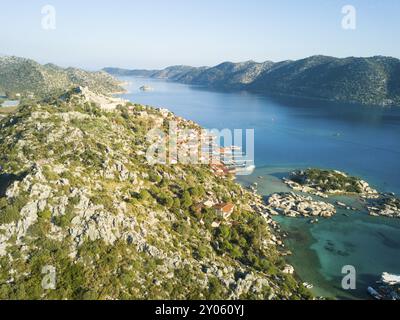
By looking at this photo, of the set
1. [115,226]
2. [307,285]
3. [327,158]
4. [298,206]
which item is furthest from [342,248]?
[327,158]

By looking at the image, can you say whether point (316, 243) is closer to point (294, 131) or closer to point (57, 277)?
point (57, 277)

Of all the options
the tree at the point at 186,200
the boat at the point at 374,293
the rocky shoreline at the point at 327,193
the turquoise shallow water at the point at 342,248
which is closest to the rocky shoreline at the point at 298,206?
the rocky shoreline at the point at 327,193

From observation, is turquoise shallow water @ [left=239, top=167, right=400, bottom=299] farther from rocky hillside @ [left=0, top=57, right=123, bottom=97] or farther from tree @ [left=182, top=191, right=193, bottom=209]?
rocky hillside @ [left=0, top=57, right=123, bottom=97]

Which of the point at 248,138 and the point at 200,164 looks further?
the point at 248,138

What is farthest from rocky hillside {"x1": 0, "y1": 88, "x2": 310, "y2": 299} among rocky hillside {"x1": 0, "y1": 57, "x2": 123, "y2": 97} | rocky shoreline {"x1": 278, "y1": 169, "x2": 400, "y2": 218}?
rocky hillside {"x1": 0, "y1": 57, "x2": 123, "y2": 97}

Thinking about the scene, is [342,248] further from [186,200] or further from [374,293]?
[186,200]

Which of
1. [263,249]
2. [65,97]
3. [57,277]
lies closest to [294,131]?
[65,97]
